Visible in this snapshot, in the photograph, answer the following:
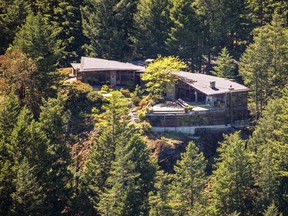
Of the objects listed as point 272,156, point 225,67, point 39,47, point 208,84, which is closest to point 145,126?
point 208,84

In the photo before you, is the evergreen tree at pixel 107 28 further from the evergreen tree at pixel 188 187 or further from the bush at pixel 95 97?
the evergreen tree at pixel 188 187

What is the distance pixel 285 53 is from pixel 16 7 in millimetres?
41572

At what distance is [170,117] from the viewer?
62.2m

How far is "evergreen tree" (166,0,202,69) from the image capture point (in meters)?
78.0

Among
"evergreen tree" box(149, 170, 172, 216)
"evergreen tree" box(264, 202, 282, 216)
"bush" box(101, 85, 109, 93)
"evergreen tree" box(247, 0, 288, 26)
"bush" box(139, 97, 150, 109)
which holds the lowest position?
"evergreen tree" box(264, 202, 282, 216)

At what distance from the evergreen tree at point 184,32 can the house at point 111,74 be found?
8.01m

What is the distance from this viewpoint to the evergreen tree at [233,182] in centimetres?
5212

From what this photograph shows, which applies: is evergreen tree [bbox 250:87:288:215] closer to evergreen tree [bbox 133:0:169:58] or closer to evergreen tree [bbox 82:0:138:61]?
evergreen tree [bbox 133:0:169:58]

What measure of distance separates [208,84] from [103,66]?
50.3 feet

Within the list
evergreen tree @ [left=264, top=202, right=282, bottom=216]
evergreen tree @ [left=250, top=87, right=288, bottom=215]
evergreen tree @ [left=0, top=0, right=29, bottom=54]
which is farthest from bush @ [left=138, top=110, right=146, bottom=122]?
evergreen tree @ [left=0, top=0, right=29, bottom=54]

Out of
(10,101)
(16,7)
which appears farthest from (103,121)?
(16,7)

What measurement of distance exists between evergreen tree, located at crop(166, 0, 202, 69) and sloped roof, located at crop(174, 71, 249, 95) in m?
9.31

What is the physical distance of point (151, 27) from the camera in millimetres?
80250

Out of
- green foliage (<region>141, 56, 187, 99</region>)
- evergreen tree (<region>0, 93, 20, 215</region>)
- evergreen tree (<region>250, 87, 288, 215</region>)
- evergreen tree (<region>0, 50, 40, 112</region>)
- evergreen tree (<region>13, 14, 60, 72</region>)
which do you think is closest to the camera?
evergreen tree (<region>0, 93, 20, 215</region>)
